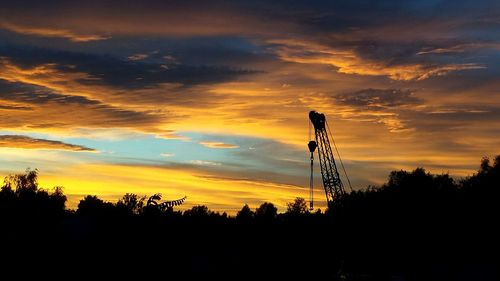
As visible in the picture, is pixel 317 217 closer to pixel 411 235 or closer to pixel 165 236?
pixel 411 235

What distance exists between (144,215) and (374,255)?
223ft

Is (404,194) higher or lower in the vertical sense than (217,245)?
higher

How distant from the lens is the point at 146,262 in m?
92.9

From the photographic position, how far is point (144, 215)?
9462 cm

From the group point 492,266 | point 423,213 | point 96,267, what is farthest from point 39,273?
point 423,213

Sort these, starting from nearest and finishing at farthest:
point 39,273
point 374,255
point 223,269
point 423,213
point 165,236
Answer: point 39,273 → point 165,236 → point 223,269 → point 374,255 → point 423,213

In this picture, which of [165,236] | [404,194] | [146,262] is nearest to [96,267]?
[146,262]

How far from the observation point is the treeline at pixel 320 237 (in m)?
93.6

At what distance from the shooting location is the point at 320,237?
166m

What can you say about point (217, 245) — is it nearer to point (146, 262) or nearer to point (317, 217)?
point (146, 262)

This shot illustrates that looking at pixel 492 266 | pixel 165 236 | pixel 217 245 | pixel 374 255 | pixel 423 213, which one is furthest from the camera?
pixel 423 213


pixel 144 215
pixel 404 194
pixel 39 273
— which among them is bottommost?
pixel 39 273

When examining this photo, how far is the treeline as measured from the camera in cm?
9362

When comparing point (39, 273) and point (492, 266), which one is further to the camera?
point (492, 266)
